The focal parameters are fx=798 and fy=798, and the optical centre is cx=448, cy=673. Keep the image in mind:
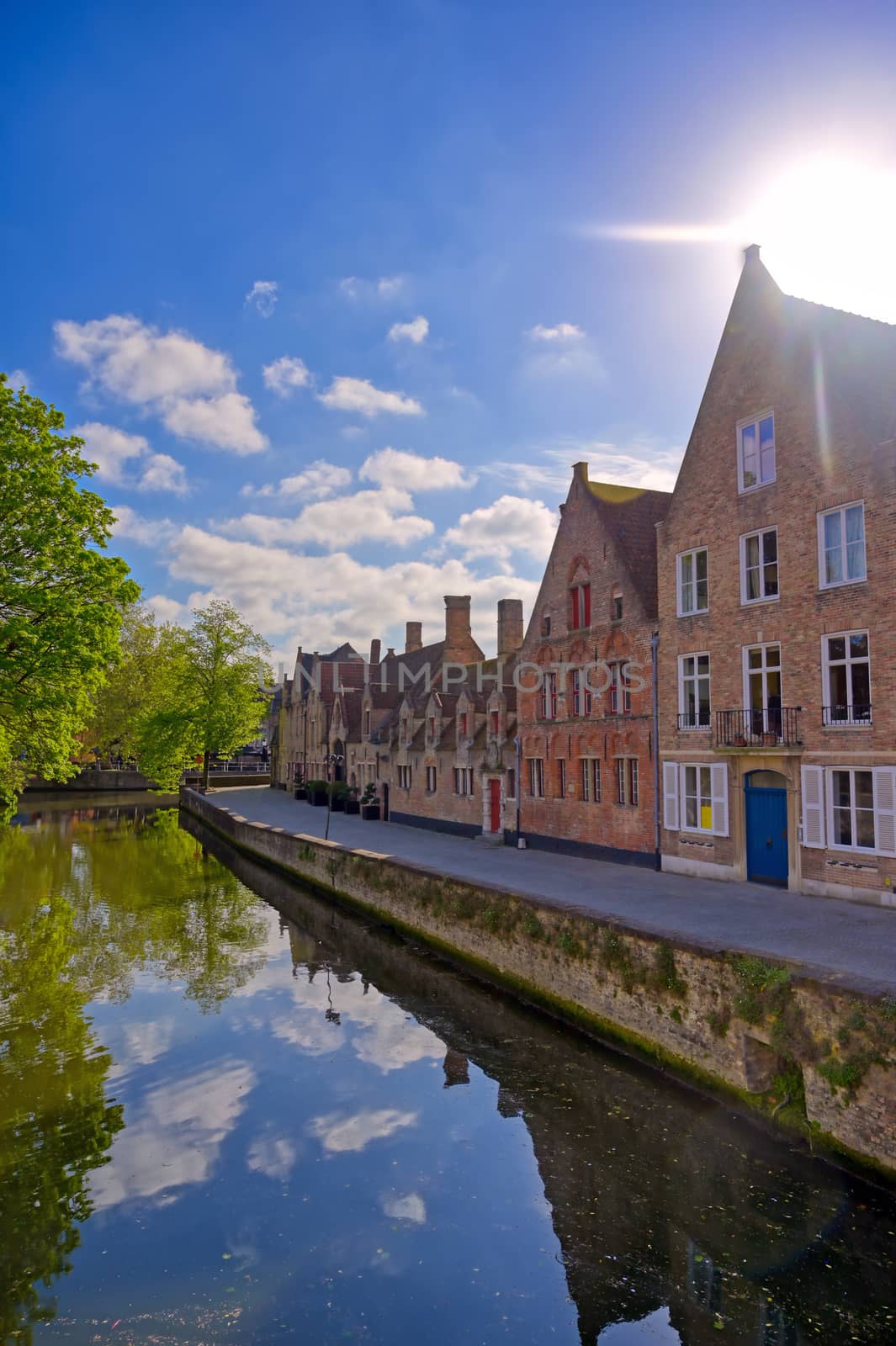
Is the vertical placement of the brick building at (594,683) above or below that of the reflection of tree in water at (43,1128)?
above

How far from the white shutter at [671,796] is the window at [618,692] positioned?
2.38 meters

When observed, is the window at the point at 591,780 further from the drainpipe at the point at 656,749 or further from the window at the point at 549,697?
the drainpipe at the point at 656,749

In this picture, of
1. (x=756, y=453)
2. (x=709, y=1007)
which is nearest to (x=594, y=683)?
(x=756, y=453)

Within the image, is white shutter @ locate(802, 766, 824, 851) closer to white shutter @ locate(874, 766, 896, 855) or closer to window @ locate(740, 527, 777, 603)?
white shutter @ locate(874, 766, 896, 855)

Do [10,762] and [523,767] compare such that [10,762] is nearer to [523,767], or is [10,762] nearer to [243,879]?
[243,879]

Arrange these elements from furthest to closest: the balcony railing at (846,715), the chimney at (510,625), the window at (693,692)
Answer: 1. the chimney at (510,625)
2. the window at (693,692)
3. the balcony railing at (846,715)

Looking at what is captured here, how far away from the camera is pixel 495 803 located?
29.5 meters

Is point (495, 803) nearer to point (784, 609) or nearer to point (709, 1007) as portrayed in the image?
point (784, 609)

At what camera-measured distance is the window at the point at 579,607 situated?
24656 millimetres

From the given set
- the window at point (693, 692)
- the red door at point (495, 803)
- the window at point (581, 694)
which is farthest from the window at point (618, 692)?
the red door at point (495, 803)

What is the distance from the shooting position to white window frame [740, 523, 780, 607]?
59.0 feet

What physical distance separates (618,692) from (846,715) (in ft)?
24.7

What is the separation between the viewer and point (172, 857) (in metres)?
35.5

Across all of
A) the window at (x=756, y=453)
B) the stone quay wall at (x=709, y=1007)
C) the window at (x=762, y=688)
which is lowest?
the stone quay wall at (x=709, y=1007)
